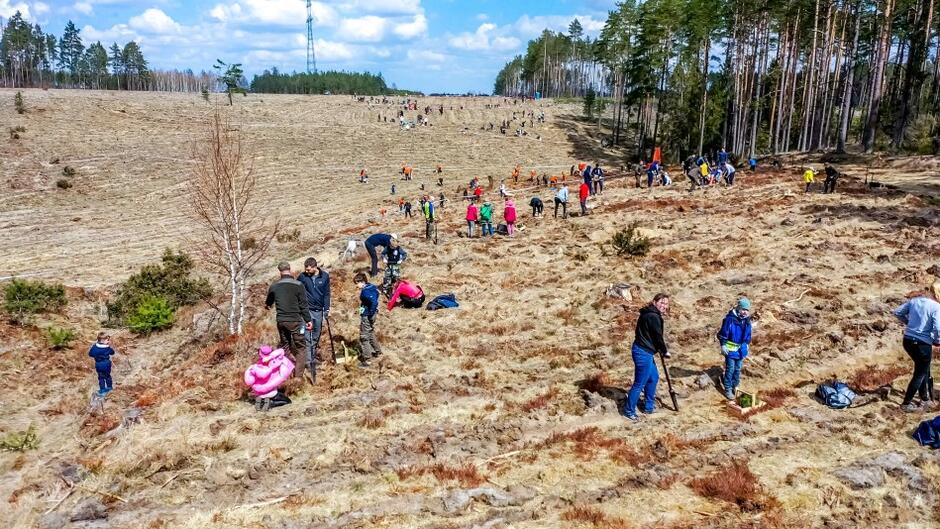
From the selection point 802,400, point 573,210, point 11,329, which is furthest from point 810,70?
point 11,329

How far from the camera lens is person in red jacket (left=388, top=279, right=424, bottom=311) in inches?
552

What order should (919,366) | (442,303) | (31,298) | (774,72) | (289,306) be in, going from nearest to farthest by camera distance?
(919,366) → (289,306) → (442,303) → (31,298) → (774,72)

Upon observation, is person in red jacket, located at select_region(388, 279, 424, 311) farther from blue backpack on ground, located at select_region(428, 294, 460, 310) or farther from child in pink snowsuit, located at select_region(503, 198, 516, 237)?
child in pink snowsuit, located at select_region(503, 198, 516, 237)

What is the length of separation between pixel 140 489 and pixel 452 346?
6.06 metres

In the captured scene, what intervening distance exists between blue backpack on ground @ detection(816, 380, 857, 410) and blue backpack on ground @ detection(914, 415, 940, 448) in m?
1.07

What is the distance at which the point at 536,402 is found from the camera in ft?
30.9

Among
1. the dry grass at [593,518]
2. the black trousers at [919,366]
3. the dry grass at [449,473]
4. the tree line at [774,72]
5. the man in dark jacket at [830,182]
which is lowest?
the dry grass at [449,473]

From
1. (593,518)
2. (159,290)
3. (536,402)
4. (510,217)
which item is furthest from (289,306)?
(510,217)

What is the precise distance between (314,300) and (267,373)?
1.75m

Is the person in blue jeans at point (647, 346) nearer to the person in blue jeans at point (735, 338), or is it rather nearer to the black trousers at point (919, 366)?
the person in blue jeans at point (735, 338)

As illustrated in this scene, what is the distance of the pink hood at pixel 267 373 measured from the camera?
9.07 meters

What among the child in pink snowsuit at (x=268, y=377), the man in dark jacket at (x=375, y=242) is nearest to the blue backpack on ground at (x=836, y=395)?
the child in pink snowsuit at (x=268, y=377)

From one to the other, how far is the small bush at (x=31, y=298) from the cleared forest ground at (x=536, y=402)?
626 millimetres

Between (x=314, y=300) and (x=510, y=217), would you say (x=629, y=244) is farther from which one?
(x=314, y=300)
